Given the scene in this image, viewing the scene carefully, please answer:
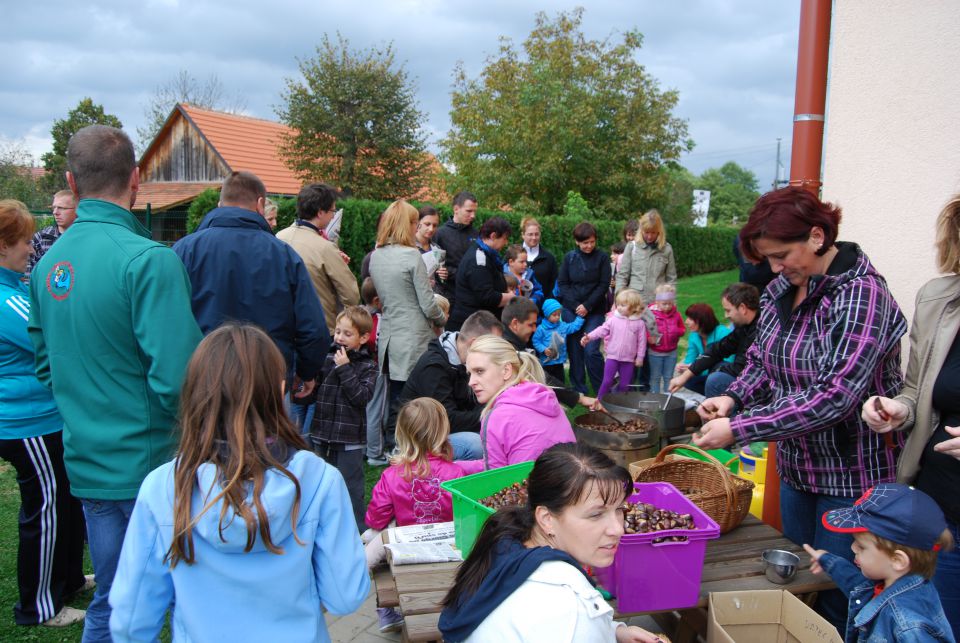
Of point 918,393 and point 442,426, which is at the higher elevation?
point 918,393

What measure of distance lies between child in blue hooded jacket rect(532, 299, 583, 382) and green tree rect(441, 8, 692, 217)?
15.2m

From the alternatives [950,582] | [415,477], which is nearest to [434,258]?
[415,477]

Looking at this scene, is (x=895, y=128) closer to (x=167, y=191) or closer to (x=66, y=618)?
(x=66, y=618)

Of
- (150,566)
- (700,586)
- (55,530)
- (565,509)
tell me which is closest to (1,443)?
(55,530)

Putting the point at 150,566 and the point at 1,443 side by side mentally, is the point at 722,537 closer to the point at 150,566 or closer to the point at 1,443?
the point at 150,566

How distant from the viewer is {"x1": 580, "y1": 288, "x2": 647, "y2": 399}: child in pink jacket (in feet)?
22.5

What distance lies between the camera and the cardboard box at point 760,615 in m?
2.40

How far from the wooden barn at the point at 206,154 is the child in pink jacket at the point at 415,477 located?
20.2 m

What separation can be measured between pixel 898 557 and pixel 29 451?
3611 millimetres

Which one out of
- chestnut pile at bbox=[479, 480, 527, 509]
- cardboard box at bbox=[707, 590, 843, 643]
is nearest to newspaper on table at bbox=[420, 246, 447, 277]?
chestnut pile at bbox=[479, 480, 527, 509]

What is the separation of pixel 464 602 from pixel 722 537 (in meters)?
1.55

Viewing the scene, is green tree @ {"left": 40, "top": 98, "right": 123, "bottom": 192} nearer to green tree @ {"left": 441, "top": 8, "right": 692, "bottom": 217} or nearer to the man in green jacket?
green tree @ {"left": 441, "top": 8, "right": 692, "bottom": 217}

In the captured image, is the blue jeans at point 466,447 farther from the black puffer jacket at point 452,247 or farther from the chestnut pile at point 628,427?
the black puffer jacket at point 452,247

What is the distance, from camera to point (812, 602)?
8.77ft
